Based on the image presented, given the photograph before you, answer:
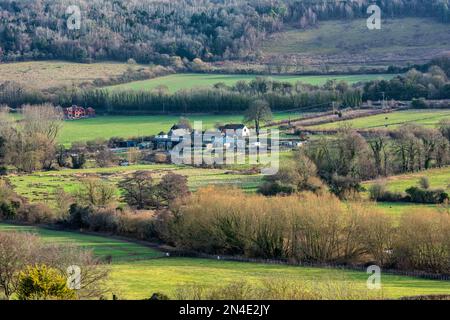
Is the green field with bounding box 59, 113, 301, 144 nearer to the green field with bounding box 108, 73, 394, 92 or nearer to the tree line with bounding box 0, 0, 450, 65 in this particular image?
the green field with bounding box 108, 73, 394, 92

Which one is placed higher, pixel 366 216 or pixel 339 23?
pixel 339 23

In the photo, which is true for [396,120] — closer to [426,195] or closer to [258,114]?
[258,114]

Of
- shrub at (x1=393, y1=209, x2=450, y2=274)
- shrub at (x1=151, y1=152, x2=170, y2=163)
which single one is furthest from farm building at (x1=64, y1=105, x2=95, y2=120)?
shrub at (x1=393, y1=209, x2=450, y2=274)

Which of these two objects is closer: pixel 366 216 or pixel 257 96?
pixel 366 216

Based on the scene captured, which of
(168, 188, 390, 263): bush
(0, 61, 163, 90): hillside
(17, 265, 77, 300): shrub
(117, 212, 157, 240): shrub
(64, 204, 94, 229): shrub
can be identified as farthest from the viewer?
(0, 61, 163, 90): hillside

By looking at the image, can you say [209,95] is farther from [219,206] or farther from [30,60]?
[219,206]

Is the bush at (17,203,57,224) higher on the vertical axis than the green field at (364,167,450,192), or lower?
lower

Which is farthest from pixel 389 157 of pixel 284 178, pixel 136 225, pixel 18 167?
pixel 18 167
